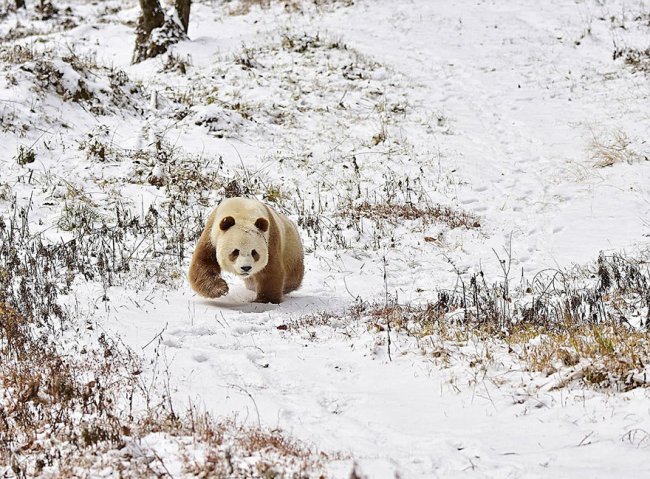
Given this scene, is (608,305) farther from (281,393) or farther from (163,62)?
(163,62)

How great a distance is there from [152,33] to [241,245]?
1456 centimetres

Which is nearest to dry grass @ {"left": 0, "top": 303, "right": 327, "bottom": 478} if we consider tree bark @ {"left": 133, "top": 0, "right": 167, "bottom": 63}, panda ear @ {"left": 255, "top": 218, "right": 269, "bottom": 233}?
panda ear @ {"left": 255, "top": 218, "right": 269, "bottom": 233}

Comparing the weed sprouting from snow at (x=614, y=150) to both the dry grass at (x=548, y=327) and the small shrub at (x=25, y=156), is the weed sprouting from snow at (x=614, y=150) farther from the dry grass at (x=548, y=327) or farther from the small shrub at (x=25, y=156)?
the small shrub at (x=25, y=156)

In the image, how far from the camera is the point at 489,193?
482 inches

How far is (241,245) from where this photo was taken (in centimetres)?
683

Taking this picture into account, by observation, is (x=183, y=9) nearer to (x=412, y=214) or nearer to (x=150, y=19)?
(x=150, y=19)

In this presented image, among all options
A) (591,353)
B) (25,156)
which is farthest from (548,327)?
(25,156)

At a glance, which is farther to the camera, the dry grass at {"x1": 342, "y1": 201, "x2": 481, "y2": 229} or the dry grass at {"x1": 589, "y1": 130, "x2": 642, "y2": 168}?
the dry grass at {"x1": 589, "y1": 130, "x2": 642, "y2": 168}

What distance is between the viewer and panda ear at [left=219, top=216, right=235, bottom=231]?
22.5 ft

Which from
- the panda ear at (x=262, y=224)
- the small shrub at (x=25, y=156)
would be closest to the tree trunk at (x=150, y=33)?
the small shrub at (x=25, y=156)

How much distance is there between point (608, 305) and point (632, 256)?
2.57m

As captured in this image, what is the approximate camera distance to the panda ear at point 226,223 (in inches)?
270

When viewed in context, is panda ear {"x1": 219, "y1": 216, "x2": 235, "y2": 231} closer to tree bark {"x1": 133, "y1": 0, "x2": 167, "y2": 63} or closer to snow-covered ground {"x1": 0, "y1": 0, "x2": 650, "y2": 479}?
snow-covered ground {"x1": 0, "y1": 0, "x2": 650, "y2": 479}

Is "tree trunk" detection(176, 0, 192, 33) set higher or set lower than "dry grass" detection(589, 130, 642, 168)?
higher
